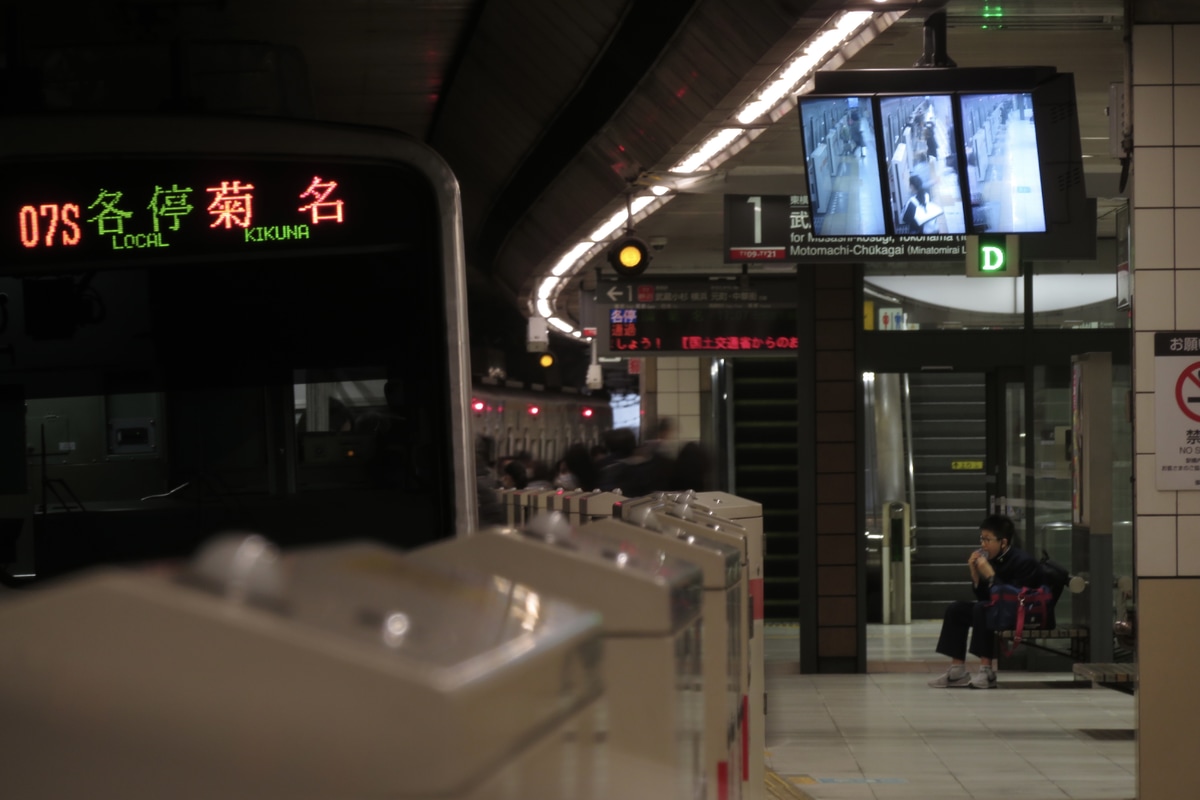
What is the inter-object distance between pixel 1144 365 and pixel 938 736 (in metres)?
3.68

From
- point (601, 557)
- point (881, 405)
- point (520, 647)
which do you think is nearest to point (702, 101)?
point (601, 557)

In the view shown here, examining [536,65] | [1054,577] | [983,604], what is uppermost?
[536,65]

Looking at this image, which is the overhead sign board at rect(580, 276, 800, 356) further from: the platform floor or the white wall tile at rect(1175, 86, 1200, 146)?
the white wall tile at rect(1175, 86, 1200, 146)

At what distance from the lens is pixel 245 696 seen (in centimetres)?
95

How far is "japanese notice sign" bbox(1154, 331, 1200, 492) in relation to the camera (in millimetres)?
5746

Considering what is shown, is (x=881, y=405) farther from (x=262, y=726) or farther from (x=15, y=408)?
(x=262, y=726)

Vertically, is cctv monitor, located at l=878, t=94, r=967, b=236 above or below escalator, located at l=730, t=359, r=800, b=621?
above

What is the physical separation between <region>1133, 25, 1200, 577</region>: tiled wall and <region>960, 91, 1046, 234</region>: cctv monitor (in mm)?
714

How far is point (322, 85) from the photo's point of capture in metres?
10.4

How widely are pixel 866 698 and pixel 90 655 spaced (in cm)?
976

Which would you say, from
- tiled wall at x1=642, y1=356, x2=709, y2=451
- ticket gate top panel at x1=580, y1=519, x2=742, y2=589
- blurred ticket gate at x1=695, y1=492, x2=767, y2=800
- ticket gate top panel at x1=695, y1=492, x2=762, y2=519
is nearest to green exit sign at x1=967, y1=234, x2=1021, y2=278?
ticket gate top panel at x1=695, y1=492, x2=762, y2=519

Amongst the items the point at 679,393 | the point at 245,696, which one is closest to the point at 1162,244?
the point at 245,696

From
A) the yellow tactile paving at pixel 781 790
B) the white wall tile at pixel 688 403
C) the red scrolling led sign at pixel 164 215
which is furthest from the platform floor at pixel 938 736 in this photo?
the white wall tile at pixel 688 403

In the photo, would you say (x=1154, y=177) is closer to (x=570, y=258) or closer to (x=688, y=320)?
(x=688, y=320)
